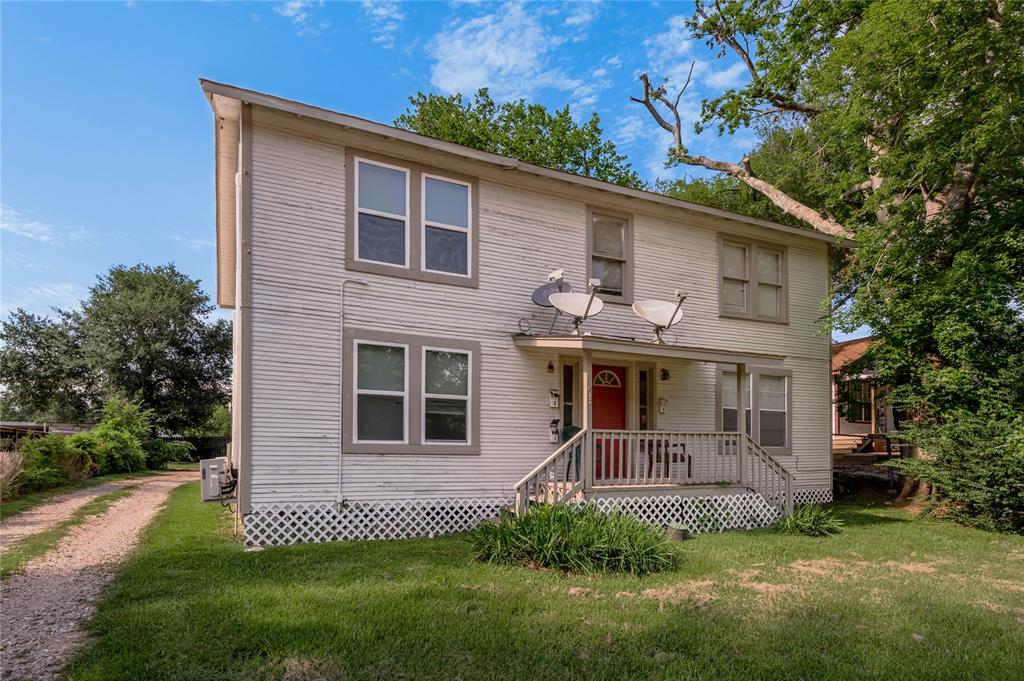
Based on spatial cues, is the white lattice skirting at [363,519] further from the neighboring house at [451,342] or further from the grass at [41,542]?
the grass at [41,542]

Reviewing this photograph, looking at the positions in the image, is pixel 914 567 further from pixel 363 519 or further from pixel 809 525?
pixel 363 519

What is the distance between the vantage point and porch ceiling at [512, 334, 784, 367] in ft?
32.7

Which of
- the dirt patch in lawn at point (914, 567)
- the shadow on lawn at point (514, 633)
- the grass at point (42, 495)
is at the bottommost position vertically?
the grass at point (42, 495)

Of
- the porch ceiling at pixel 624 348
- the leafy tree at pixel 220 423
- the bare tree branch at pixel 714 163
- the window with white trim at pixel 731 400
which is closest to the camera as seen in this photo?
the porch ceiling at pixel 624 348

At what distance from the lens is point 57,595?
6.19 metres

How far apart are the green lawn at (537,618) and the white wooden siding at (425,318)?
145 cm

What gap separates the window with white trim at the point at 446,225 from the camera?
10273mm

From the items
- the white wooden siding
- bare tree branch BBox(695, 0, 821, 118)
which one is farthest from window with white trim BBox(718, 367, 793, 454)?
bare tree branch BBox(695, 0, 821, 118)

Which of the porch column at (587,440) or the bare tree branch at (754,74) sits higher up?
Answer: the bare tree branch at (754,74)

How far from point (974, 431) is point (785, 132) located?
13.4m

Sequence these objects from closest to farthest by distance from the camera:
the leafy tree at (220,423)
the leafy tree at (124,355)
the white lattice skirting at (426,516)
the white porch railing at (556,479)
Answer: the white lattice skirting at (426,516), the white porch railing at (556,479), the leafy tree at (124,355), the leafy tree at (220,423)

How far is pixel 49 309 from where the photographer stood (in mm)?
34688

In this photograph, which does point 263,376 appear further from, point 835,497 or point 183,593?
point 835,497

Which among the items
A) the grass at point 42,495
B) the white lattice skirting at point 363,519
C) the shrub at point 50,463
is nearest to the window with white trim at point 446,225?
the white lattice skirting at point 363,519
